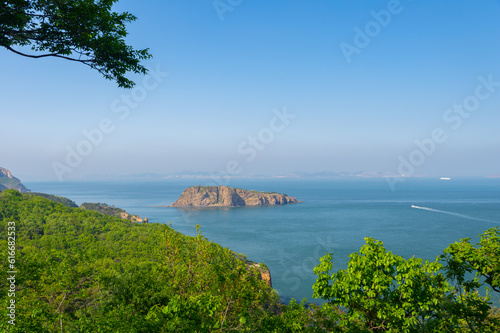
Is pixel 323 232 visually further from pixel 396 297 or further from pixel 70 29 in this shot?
pixel 70 29

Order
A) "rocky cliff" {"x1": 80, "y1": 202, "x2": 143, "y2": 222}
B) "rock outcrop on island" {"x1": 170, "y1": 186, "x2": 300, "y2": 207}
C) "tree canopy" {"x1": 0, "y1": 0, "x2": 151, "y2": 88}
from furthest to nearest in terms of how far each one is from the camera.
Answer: "rock outcrop on island" {"x1": 170, "y1": 186, "x2": 300, "y2": 207}
"rocky cliff" {"x1": 80, "y1": 202, "x2": 143, "y2": 222}
"tree canopy" {"x1": 0, "y1": 0, "x2": 151, "y2": 88}

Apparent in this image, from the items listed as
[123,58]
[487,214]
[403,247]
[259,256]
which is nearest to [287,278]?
[259,256]

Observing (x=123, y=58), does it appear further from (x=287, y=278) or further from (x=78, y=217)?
(x=78, y=217)

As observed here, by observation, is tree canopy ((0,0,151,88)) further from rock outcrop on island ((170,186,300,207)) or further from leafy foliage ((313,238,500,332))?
rock outcrop on island ((170,186,300,207))

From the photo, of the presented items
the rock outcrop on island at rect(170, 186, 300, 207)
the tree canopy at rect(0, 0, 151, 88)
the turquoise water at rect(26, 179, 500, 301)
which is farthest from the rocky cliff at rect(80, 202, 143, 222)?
the tree canopy at rect(0, 0, 151, 88)

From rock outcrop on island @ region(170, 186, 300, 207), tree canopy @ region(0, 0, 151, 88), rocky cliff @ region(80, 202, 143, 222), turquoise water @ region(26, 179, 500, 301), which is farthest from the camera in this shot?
rock outcrop on island @ region(170, 186, 300, 207)

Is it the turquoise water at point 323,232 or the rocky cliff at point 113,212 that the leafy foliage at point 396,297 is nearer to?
the turquoise water at point 323,232

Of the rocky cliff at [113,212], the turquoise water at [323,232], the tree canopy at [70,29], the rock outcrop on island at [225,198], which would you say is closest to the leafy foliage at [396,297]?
the tree canopy at [70,29]

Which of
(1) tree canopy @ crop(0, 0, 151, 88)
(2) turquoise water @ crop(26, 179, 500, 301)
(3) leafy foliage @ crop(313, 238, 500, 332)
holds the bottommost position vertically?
(2) turquoise water @ crop(26, 179, 500, 301)

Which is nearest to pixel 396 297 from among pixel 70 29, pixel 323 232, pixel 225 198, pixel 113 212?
pixel 70 29
